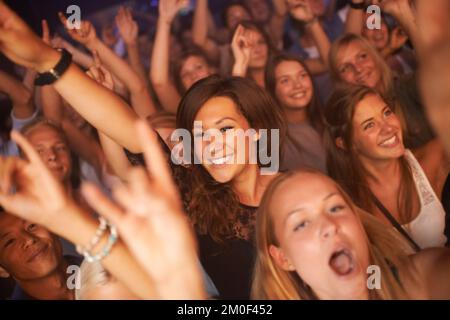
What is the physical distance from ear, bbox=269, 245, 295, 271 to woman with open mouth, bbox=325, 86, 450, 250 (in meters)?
0.35

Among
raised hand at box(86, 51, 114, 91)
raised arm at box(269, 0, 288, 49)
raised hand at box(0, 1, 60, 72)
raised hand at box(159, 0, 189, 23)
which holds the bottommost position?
raised hand at box(0, 1, 60, 72)

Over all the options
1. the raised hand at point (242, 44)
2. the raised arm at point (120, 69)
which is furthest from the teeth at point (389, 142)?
the raised arm at point (120, 69)

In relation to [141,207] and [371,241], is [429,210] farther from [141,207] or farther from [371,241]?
[141,207]

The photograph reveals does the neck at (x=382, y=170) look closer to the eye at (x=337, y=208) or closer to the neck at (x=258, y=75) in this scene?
the eye at (x=337, y=208)

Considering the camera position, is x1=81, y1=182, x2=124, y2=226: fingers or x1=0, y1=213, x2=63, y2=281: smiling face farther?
x1=0, y1=213, x2=63, y2=281: smiling face

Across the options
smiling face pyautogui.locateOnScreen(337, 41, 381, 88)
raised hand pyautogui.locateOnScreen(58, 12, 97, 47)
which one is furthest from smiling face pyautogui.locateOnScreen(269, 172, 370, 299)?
raised hand pyautogui.locateOnScreen(58, 12, 97, 47)

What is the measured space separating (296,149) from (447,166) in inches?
20.1

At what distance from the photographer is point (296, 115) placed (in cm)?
212

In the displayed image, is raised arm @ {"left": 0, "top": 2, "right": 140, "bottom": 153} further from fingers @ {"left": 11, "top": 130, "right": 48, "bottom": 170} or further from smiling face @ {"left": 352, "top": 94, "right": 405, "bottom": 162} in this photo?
smiling face @ {"left": 352, "top": 94, "right": 405, "bottom": 162}

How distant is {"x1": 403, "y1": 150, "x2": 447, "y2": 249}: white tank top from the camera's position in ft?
5.99

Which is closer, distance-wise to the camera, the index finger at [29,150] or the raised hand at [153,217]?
the raised hand at [153,217]

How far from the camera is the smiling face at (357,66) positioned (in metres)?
2.08

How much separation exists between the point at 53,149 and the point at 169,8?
66 cm
